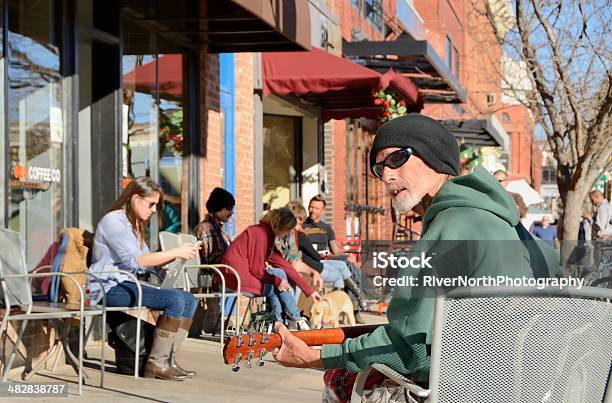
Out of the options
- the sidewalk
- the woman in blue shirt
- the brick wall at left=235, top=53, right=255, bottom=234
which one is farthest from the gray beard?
the brick wall at left=235, top=53, right=255, bottom=234

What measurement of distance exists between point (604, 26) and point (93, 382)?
1065 centimetres

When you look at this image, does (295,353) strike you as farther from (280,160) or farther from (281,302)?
(280,160)

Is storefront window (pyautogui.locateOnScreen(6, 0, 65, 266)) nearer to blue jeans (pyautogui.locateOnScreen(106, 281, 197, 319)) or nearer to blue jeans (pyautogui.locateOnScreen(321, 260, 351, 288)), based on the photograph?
blue jeans (pyautogui.locateOnScreen(106, 281, 197, 319))

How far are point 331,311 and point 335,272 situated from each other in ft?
7.44

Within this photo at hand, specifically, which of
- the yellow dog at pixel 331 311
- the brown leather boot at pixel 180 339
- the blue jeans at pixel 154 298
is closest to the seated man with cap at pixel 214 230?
the yellow dog at pixel 331 311

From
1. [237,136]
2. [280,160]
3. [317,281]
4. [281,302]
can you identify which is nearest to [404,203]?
[281,302]

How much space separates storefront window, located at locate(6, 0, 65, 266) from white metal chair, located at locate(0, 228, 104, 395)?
0.67 m

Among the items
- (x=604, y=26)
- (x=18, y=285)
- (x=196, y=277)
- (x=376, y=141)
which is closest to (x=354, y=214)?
(x=604, y=26)

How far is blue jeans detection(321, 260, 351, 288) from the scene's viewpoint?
45.4ft

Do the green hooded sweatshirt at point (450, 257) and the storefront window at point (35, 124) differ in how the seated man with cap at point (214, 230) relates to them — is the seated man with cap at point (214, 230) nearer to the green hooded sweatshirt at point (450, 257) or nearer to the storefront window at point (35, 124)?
the storefront window at point (35, 124)

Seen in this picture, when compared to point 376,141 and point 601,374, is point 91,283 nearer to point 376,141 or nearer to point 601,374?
point 376,141

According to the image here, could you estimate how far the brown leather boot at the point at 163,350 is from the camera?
812 cm

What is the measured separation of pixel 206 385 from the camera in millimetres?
8117

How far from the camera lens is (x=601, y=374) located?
3.28m
